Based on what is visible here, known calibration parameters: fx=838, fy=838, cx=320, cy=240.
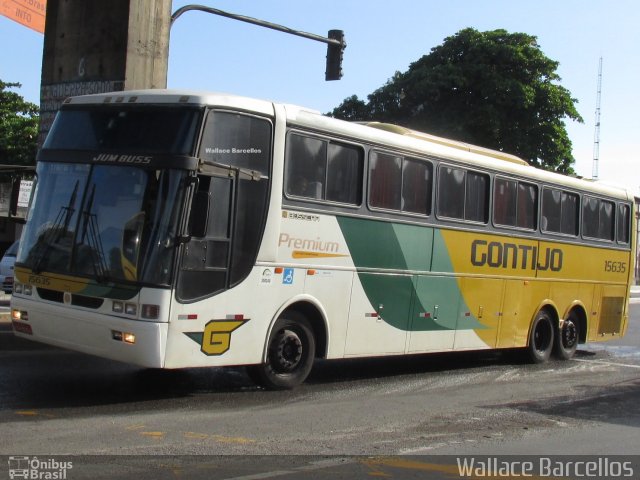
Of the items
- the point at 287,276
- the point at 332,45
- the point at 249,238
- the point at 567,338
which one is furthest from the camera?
the point at 332,45

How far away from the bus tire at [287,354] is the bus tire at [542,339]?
619cm

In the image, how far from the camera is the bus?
879 centimetres

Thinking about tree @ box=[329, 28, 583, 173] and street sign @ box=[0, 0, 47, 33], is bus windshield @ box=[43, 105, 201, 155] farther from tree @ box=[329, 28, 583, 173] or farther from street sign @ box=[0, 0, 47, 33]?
tree @ box=[329, 28, 583, 173]

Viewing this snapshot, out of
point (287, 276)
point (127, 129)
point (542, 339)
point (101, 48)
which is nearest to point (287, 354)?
point (287, 276)

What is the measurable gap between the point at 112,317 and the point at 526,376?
7428 millimetres

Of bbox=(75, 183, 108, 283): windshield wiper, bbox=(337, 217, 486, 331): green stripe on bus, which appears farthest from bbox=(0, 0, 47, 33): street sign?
bbox=(337, 217, 486, 331): green stripe on bus

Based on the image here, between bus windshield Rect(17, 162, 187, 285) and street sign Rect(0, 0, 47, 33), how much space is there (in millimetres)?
11146

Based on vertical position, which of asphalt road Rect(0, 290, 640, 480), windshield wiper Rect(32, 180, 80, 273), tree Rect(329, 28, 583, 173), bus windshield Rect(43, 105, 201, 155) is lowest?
asphalt road Rect(0, 290, 640, 480)

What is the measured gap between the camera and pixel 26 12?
1980 cm

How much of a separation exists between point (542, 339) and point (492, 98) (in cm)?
2410

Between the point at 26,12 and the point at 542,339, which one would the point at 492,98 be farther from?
the point at 542,339

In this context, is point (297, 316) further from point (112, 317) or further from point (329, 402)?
point (112, 317)

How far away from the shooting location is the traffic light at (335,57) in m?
19.3

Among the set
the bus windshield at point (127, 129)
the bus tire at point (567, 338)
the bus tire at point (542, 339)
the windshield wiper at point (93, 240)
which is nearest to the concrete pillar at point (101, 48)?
the bus windshield at point (127, 129)
